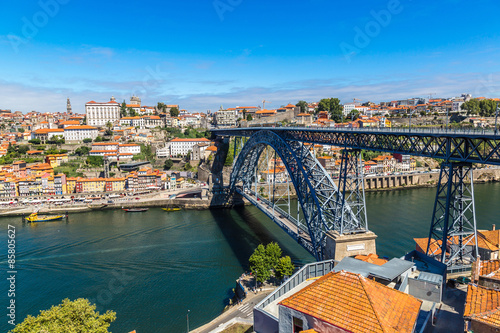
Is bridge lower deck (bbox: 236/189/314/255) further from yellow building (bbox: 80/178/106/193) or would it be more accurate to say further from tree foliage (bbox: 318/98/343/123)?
tree foliage (bbox: 318/98/343/123)

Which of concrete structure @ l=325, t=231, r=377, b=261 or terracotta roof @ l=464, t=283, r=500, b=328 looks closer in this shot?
terracotta roof @ l=464, t=283, r=500, b=328

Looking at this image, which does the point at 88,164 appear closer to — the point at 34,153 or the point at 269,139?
the point at 34,153

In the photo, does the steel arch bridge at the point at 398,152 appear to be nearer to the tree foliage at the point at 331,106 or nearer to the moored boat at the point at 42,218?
the moored boat at the point at 42,218

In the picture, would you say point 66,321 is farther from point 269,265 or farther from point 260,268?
point 269,265

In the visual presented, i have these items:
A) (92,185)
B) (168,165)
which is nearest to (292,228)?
(92,185)

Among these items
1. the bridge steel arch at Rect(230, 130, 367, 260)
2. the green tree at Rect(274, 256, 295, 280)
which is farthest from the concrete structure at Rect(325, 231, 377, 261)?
the green tree at Rect(274, 256, 295, 280)

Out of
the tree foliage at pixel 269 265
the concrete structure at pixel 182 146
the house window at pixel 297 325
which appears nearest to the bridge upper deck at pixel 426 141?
the tree foliage at pixel 269 265
